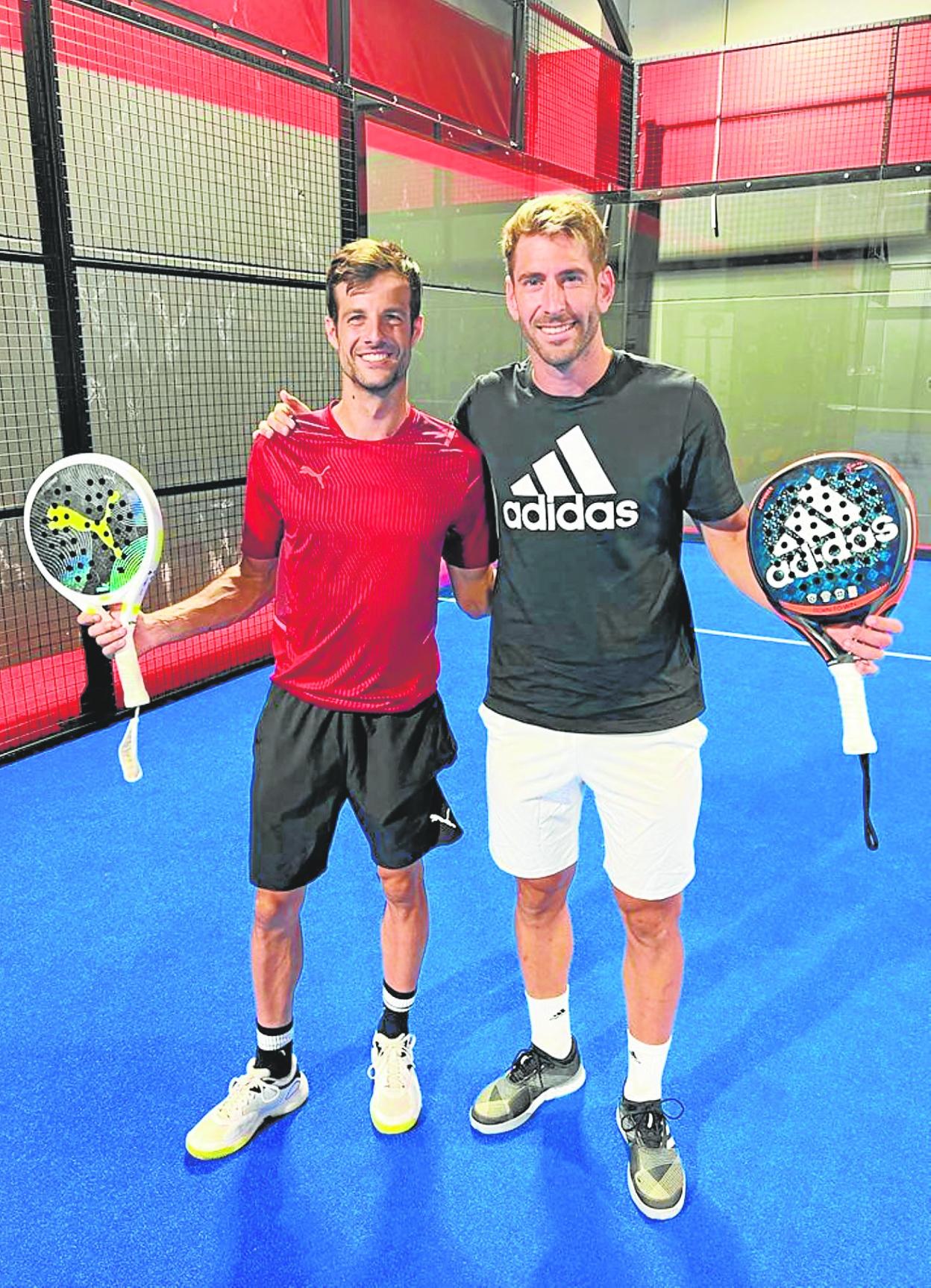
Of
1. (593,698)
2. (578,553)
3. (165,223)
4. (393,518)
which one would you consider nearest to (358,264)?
(393,518)

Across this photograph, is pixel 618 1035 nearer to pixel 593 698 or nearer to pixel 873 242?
pixel 593 698

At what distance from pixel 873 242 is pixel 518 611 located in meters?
6.84

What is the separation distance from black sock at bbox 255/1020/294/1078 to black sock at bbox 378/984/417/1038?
19 cm

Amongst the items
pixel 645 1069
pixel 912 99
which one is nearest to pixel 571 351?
pixel 645 1069

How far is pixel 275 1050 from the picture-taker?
71.2 inches

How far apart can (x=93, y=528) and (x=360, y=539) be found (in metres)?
0.44

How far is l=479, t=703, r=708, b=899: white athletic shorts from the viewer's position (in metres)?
1.58

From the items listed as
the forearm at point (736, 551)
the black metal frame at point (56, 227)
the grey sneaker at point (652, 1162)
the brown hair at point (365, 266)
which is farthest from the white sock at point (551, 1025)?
the black metal frame at point (56, 227)

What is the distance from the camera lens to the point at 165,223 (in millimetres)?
4852

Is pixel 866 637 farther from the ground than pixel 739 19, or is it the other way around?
pixel 739 19

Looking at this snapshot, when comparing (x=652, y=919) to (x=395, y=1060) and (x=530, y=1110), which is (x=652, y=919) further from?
(x=395, y=1060)

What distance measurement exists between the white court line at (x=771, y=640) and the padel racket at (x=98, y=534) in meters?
3.75

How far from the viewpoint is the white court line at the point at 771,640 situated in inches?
189

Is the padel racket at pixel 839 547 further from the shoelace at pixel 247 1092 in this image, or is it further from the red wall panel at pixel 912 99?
the red wall panel at pixel 912 99
